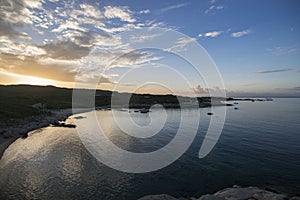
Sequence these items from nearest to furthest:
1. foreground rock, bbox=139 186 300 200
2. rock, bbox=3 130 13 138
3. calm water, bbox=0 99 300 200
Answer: foreground rock, bbox=139 186 300 200 → calm water, bbox=0 99 300 200 → rock, bbox=3 130 13 138

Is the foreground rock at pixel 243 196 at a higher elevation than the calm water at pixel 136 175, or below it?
higher

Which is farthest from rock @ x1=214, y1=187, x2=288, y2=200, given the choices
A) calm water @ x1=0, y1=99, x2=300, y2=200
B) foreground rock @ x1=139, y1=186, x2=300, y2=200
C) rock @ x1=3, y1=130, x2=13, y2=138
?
rock @ x1=3, y1=130, x2=13, y2=138

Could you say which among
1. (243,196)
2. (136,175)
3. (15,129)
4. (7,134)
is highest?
(243,196)

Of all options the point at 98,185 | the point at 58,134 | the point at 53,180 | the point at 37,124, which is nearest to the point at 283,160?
the point at 98,185

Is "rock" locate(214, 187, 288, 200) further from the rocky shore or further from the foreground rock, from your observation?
the rocky shore

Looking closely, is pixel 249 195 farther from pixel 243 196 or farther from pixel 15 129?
pixel 15 129

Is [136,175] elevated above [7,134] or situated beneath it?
situated beneath

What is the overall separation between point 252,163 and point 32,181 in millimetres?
30729

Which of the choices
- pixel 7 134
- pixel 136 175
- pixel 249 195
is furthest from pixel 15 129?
pixel 249 195

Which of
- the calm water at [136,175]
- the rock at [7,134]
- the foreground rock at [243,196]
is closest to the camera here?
the foreground rock at [243,196]

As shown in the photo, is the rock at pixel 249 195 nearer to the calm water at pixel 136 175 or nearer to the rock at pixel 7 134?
the calm water at pixel 136 175

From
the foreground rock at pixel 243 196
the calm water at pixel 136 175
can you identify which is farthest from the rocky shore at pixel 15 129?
the foreground rock at pixel 243 196

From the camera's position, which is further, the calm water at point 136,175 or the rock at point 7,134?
the rock at point 7,134

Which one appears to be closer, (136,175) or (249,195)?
(249,195)
